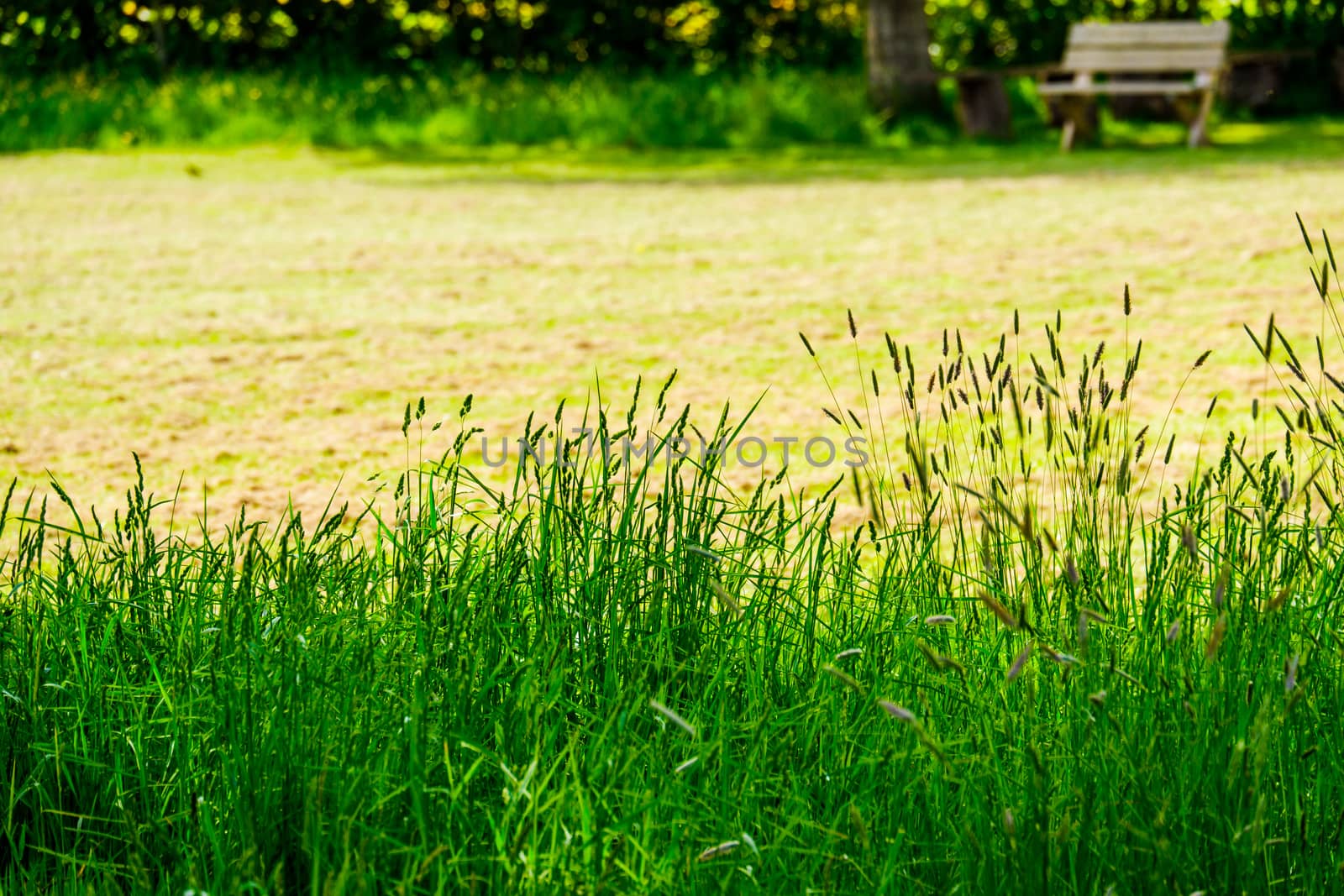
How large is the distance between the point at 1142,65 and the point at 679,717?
12859 millimetres

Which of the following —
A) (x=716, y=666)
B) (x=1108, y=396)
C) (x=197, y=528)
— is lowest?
(x=197, y=528)

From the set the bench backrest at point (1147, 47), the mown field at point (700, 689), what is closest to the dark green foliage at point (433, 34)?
the bench backrest at point (1147, 47)

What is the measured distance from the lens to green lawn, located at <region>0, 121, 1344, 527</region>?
17.4 feet

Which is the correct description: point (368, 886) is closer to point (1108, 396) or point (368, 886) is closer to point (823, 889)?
point (823, 889)

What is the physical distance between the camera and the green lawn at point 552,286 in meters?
5.31

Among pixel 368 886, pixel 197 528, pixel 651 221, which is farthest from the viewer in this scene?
pixel 651 221

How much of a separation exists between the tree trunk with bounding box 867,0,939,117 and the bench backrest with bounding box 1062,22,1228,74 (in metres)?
1.29

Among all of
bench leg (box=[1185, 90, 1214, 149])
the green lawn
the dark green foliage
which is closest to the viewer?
the green lawn

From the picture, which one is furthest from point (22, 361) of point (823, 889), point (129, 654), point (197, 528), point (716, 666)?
point (823, 889)

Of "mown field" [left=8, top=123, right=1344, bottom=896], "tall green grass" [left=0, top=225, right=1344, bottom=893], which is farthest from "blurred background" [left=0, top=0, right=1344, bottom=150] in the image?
"tall green grass" [left=0, top=225, right=1344, bottom=893]

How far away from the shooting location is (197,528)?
425 cm

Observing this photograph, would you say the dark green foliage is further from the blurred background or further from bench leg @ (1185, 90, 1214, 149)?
bench leg @ (1185, 90, 1214, 149)

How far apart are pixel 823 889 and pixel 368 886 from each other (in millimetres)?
552

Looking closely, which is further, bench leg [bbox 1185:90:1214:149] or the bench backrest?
the bench backrest
